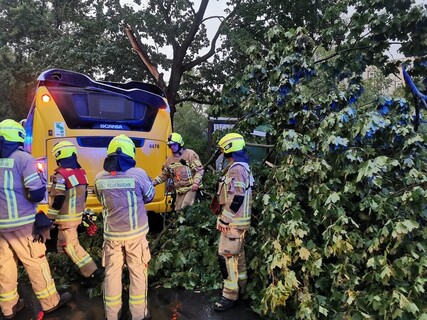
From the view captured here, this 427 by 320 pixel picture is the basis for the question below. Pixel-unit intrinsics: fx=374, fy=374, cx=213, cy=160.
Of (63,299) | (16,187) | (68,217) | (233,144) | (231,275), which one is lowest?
(63,299)

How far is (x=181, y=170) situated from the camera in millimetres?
5844

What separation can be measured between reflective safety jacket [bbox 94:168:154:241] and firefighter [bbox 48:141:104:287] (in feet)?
2.74

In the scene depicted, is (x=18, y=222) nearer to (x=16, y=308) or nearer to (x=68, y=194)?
(x=68, y=194)

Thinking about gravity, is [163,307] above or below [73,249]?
below

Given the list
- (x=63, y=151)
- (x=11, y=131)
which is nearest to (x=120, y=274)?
(x=63, y=151)

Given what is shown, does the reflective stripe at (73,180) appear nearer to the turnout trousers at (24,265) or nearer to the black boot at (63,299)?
the turnout trousers at (24,265)

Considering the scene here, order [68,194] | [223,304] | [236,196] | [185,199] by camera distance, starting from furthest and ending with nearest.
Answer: [185,199]
[68,194]
[223,304]
[236,196]

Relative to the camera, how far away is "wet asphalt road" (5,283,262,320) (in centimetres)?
388

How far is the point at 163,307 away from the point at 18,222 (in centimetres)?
174

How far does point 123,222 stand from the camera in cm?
354

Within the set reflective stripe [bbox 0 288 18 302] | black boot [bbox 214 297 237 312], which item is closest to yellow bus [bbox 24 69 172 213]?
reflective stripe [bbox 0 288 18 302]

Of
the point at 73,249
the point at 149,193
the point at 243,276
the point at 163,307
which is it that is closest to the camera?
the point at 149,193

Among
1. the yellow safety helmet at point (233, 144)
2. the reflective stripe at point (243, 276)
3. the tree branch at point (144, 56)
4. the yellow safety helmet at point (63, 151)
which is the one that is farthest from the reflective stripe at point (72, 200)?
the tree branch at point (144, 56)

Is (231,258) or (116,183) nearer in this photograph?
(116,183)
